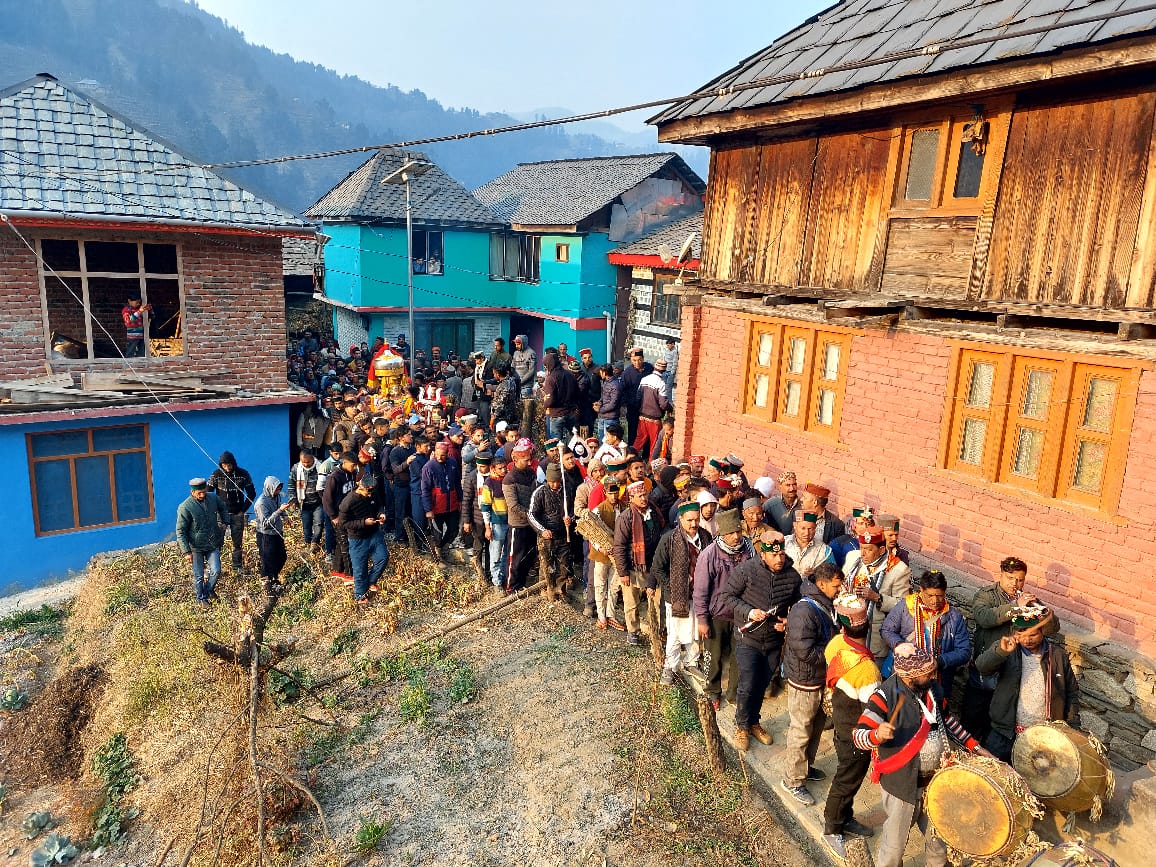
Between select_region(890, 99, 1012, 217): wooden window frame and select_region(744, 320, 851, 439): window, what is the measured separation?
1.57 m

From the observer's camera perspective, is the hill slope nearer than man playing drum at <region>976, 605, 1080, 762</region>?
No

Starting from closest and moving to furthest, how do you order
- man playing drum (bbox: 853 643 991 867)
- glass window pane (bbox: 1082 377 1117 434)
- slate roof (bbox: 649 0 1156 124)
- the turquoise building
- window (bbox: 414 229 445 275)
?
man playing drum (bbox: 853 643 991 867) < slate roof (bbox: 649 0 1156 124) < glass window pane (bbox: 1082 377 1117 434) < the turquoise building < window (bbox: 414 229 445 275)

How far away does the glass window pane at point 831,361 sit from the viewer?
9.09 meters

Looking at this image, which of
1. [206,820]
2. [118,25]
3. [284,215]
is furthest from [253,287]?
[118,25]

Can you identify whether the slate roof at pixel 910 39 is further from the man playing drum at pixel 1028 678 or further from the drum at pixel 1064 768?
the drum at pixel 1064 768

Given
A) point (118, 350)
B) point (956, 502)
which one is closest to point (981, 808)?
point (956, 502)

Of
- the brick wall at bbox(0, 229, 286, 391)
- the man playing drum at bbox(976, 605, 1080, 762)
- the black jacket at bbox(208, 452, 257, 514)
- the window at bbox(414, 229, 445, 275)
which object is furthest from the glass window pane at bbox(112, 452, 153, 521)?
the window at bbox(414, 229, 445, 275)

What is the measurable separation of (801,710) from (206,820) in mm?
5553

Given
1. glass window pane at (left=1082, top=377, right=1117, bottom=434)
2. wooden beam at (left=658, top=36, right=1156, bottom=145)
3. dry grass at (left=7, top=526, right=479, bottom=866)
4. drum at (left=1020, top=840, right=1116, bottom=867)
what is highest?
wooden beam at (left=658, top=36, right=1156, bottom=145)

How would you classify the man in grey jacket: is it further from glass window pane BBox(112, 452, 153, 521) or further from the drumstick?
the drumstick

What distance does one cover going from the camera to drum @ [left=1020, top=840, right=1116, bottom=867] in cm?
465

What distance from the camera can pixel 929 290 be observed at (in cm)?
797

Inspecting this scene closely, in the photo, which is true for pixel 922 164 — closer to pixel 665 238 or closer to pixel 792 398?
pixel 792 398

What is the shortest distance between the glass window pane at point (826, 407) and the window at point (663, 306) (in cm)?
1371
